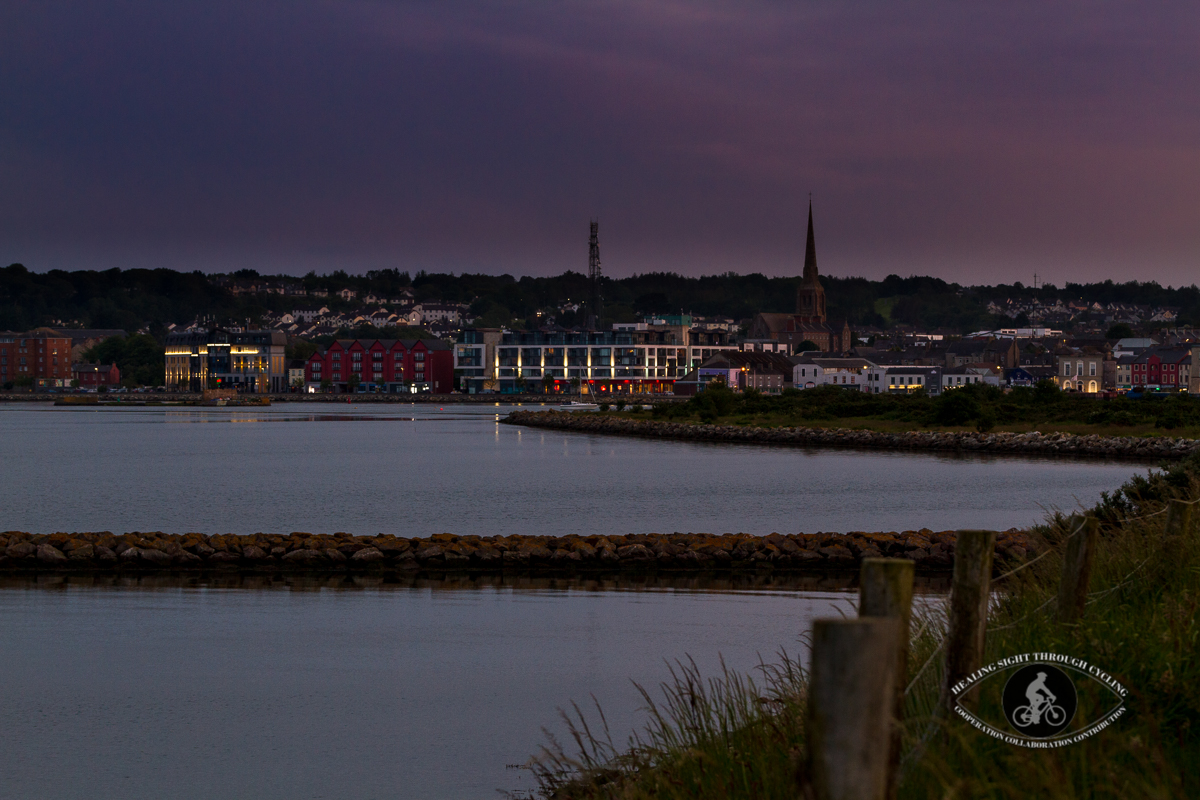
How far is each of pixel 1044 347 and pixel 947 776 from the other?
207211 mm

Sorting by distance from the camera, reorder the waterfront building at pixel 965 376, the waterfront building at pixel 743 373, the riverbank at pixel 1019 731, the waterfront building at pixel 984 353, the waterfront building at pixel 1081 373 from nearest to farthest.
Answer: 1. the riverbank at pixel 1019 731
2. the waterfront building at pixel 1081 373
3. the waterfront building at pixel 965 376
4. the waterfront building at pixel 743 373
5. the waterfront building at pixel 984 353

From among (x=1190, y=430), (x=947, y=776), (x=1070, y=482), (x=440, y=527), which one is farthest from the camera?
(x=1190, y=430)

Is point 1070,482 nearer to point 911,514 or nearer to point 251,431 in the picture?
point 911,514

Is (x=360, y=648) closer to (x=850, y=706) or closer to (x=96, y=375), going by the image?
(x=850, y=706)

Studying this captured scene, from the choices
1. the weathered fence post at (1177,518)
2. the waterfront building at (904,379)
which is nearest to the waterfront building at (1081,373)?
the waterfront building at (904,379)

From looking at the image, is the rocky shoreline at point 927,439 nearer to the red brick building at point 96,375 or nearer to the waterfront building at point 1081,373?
the waterfront building at point 1081,373

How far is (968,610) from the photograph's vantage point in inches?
191

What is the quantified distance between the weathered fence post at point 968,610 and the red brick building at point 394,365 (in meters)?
157

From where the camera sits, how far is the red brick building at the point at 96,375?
18738cm

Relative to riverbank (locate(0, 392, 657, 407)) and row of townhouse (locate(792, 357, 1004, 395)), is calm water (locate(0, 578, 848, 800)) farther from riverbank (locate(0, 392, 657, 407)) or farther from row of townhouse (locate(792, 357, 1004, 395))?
row of townhouse (locate(792, 357, 1004, 395))

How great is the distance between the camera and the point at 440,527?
1059 inches

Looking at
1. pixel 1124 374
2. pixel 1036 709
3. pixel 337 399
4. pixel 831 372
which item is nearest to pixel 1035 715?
pixel 1036 709

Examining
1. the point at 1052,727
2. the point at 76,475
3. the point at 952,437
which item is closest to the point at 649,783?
the point at 1052,727

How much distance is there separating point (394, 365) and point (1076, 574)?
159 metres
